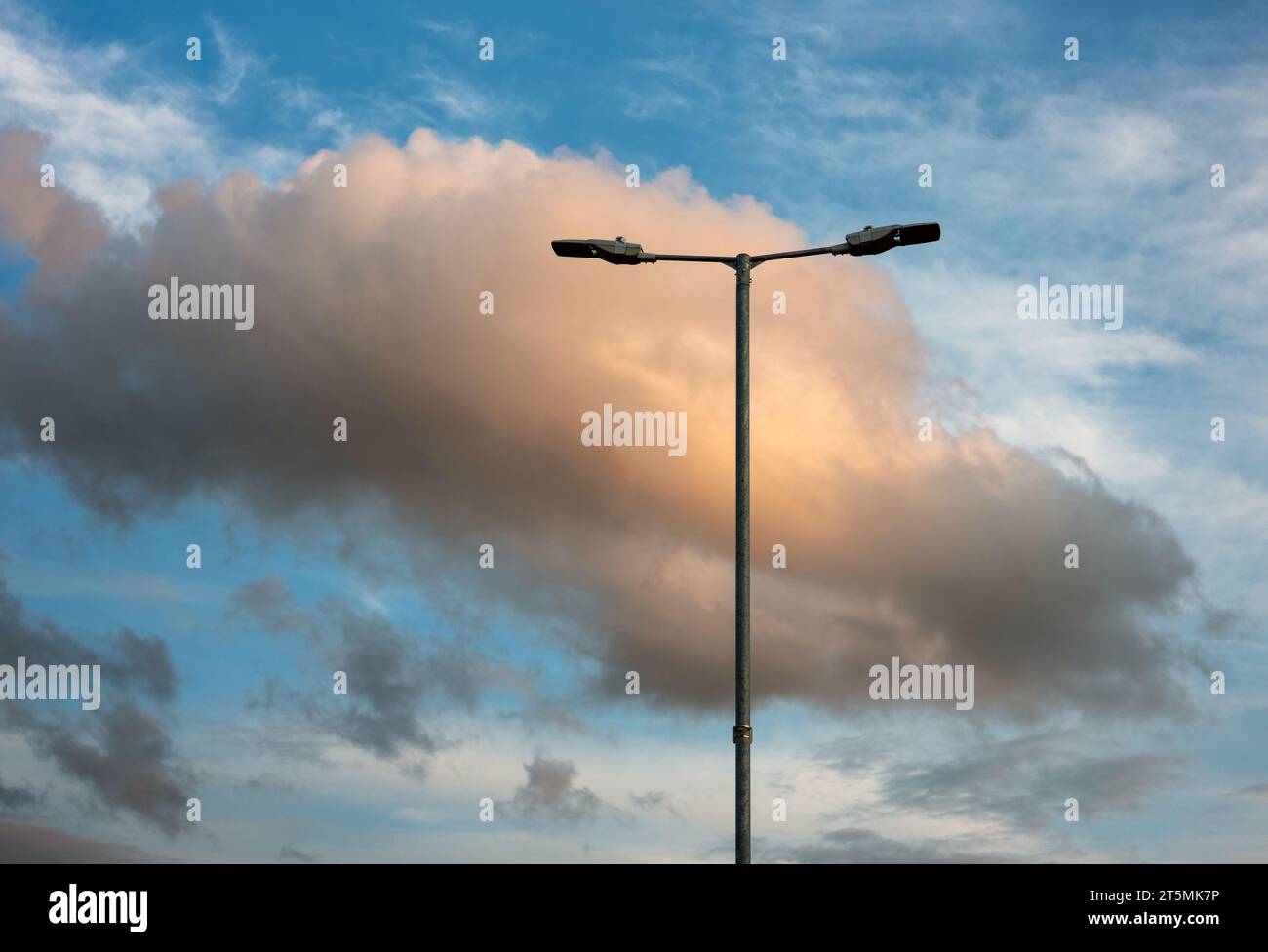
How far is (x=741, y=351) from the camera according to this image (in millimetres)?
20516

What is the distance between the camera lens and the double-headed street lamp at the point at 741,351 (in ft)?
61.2

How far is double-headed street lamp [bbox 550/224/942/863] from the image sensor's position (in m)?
18.7

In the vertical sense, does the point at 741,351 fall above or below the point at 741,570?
above

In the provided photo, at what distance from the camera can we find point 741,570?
1938 centimetres

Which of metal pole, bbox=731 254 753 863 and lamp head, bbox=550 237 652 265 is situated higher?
lamp head, bbox=550 237 652 265

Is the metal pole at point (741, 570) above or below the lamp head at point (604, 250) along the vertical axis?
below

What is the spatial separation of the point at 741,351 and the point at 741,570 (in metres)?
3.42

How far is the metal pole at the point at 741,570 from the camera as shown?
18.5 m

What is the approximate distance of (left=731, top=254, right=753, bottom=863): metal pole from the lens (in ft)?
60.7
